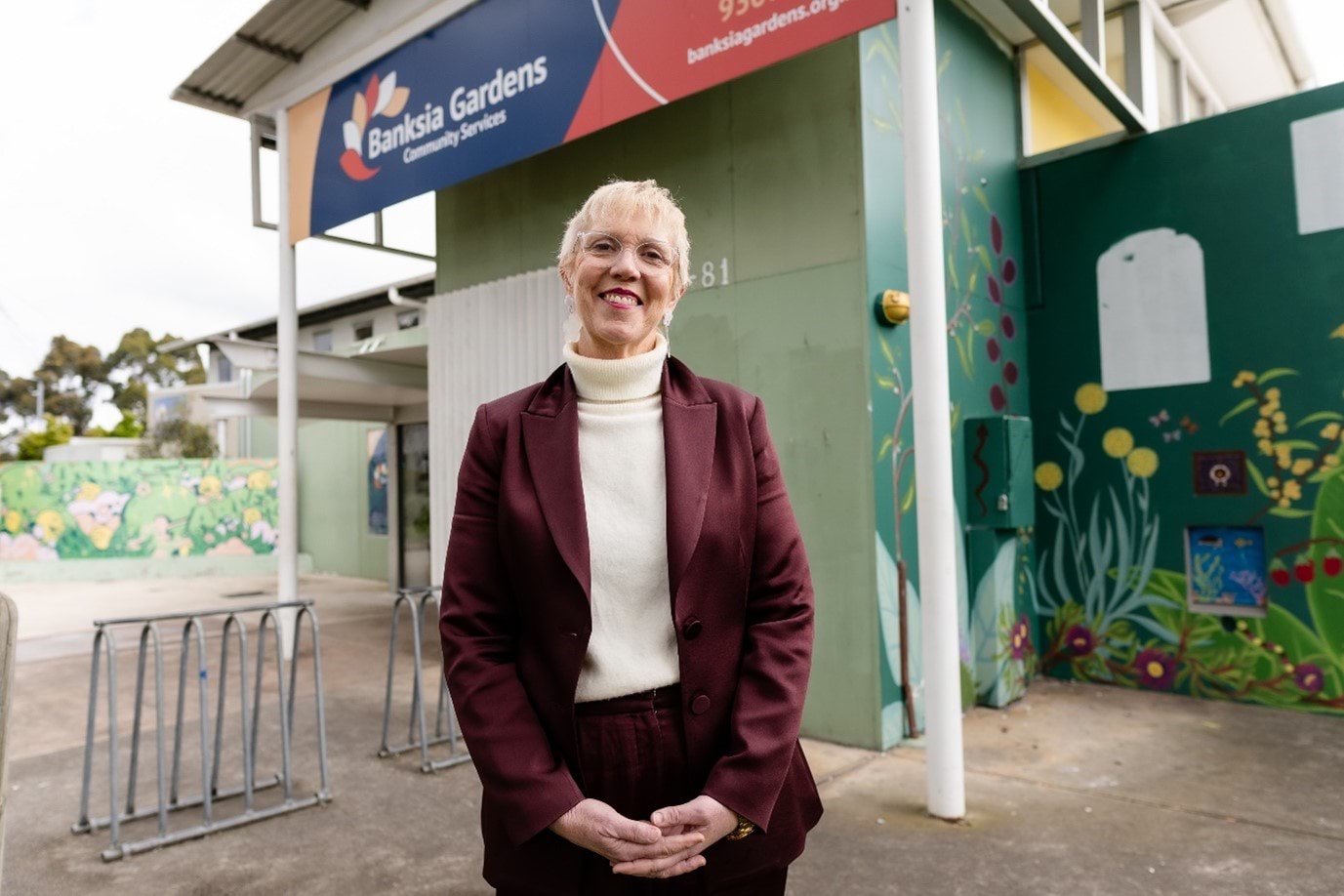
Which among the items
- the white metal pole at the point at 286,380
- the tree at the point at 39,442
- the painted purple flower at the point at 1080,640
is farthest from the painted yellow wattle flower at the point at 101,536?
the painted purple flower at the point at 1080,640

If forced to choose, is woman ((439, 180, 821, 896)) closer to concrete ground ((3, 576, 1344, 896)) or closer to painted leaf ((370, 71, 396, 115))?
concrete ground ((3, 576, 1344, 896))

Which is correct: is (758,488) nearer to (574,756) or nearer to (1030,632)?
(574,756)

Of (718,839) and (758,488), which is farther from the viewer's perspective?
(758,488)

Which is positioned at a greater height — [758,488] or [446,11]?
[446,11]

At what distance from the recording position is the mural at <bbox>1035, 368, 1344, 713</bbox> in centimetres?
520

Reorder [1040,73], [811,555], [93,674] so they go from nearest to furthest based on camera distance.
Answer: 1. [93,674]
2. [811,555]
3. [1040,73]

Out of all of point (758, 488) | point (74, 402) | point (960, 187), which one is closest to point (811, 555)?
point (960, 187)

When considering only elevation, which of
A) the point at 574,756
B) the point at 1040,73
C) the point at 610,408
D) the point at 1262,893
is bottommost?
the point at 1262,893

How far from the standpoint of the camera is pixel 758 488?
1.70m

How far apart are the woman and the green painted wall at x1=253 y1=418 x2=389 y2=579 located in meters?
14.2

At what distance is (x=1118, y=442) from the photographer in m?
5.97

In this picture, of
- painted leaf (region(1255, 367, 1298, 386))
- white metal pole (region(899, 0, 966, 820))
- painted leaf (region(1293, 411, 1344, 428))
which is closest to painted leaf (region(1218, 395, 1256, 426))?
painted leaf (region(1255, 367, 1298, 386))

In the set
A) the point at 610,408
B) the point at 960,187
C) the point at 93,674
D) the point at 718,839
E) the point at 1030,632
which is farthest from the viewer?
the point at 1030,632

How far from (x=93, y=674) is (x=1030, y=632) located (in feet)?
18.5
